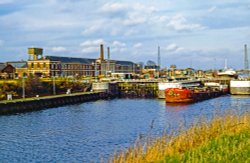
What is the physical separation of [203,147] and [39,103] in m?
51.7

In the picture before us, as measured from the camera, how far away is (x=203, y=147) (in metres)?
13.4

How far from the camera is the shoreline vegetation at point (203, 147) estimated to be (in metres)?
11.8

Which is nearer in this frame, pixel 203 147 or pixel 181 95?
pixel 203 147

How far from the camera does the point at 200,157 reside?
11.7m

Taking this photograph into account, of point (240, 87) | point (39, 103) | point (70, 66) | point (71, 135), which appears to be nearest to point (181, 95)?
point (240, 87)

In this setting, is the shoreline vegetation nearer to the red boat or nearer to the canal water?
the canal water

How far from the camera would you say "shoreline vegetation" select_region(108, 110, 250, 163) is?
11773 mm

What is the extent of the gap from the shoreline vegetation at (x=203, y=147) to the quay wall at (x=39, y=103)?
135 ft

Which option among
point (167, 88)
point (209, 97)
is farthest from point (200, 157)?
point (209, 97)

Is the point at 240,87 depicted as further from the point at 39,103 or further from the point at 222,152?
the point at 222,152

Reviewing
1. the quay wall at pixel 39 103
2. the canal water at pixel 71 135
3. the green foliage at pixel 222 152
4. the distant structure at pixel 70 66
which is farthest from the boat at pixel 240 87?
the green foliage at pixel 222 152

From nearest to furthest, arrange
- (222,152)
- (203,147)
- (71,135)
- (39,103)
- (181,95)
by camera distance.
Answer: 1. (222,152)
2. (203,147)
3. (71,135)
4. (39,103)
5. (181,95)

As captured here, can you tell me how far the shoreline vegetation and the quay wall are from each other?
135 feet

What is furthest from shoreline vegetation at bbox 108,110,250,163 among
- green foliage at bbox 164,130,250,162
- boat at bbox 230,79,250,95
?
boat at bbox 230,79,250,95
